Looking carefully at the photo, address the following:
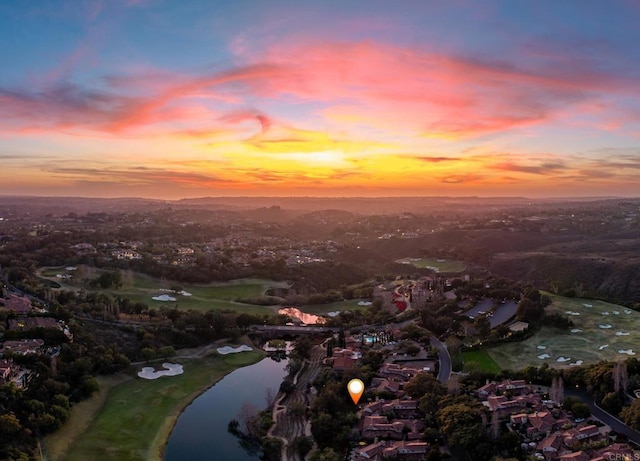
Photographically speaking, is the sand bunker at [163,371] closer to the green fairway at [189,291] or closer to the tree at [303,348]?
the tree at [303,348]

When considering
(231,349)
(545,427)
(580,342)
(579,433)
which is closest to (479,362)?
(580,342)

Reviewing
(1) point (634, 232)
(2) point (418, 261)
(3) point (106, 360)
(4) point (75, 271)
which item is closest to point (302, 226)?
(2) point (418, 261)

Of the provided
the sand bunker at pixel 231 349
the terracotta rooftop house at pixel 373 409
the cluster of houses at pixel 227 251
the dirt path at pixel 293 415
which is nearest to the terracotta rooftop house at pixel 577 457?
the terracotta rooftop house at pixel 373 409

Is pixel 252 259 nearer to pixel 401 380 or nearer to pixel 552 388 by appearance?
pixel 401 380

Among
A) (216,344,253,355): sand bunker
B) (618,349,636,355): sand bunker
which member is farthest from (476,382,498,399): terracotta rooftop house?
(216,344,253,355): sand bunker

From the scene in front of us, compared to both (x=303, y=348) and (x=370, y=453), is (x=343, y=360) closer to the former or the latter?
(x=303, y=348)
